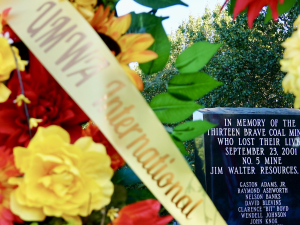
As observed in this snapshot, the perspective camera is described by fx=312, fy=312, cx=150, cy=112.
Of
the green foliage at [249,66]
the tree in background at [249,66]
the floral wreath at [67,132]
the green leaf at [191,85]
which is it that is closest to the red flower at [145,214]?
the floral wreath at [67,132]

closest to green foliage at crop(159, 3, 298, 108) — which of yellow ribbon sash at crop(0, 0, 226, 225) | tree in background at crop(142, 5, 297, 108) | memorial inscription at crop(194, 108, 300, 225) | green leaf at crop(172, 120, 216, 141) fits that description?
tree in background at crop(142, 5, 297, 108)

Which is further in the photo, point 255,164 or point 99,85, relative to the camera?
point 255,164

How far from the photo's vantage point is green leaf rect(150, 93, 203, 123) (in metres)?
0.30

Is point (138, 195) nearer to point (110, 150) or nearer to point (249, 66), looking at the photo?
point (110, 150)

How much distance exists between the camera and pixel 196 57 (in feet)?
0.94

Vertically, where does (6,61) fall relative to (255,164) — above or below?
above

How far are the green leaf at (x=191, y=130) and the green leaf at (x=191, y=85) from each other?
44mm

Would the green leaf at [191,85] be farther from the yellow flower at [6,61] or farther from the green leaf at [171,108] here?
the yellow flower at [6,61]

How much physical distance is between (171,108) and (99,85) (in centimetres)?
10

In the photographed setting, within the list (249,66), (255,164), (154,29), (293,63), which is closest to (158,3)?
(154,29)

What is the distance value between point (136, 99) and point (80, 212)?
85mm

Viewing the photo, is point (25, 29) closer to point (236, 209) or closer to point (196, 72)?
point (196, 72)

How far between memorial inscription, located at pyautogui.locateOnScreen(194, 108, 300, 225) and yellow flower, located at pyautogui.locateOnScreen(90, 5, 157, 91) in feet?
10.7

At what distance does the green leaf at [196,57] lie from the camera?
279 mm
